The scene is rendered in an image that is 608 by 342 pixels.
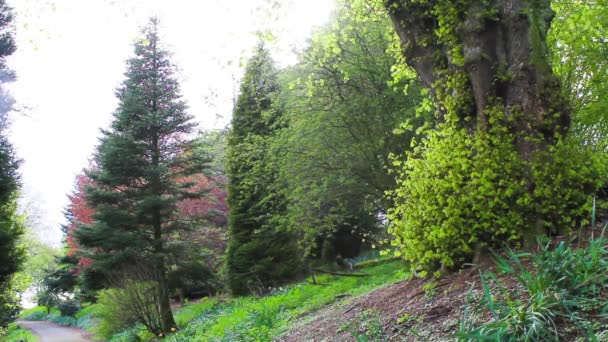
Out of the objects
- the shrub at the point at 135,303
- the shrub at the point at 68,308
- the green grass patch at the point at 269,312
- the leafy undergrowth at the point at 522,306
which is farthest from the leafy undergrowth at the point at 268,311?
the shrub at the point at 68,308

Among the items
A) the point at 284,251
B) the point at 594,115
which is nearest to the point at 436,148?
the point at 594,115

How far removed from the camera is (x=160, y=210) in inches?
563

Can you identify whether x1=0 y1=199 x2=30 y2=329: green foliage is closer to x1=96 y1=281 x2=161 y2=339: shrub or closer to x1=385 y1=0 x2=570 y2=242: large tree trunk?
x1=96 y1=281 x2=161 y2=339: shrub

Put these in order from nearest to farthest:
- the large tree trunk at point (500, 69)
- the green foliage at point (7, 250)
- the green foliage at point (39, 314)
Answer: the large tree trunk at point (500, 69), the green foliage at point (7, 250), the green foliage at point (39, 314)

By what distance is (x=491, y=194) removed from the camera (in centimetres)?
367

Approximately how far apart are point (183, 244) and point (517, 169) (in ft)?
40.1

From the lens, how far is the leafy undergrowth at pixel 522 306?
2225mm

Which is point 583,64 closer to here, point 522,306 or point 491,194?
point 491,194

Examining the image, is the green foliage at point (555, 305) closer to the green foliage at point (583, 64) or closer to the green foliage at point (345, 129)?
the green foliage at point (583, 64)

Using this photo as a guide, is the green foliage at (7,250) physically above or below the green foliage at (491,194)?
above

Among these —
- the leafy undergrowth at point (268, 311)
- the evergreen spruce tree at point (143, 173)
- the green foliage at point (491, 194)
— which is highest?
the evergreen spruce tree at point (143, 173)

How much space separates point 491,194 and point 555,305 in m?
1.40

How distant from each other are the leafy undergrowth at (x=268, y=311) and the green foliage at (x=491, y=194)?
2489mm

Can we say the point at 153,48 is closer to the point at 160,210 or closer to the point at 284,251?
the point at 160,210
